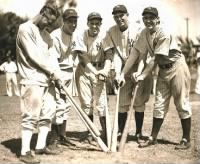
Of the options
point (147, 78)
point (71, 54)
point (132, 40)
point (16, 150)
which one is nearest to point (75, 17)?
point (71, 54)

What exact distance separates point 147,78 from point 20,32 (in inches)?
93.6

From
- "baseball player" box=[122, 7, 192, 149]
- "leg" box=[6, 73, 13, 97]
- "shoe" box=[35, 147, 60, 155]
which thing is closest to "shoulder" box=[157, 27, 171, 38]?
"baseball player" box=[122, 7, 192, 149]

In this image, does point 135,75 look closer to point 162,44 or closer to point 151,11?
point 162,44

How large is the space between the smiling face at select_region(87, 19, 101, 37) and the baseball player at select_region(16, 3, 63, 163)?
3.48ft

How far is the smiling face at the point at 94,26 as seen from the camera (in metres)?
6.81

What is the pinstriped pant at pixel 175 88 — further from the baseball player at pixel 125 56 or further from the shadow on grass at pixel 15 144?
the shadow on grass at pixel 15 144

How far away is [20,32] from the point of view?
18.8 feet

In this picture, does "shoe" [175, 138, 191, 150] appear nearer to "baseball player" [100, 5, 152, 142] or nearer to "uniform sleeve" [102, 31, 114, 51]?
"baseball player" [100, 5, 152, 142]

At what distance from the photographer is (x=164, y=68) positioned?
6.55 m

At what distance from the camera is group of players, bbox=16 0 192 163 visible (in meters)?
5.77

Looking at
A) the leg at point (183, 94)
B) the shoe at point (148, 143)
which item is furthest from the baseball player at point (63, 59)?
the leg at point (183, 94)

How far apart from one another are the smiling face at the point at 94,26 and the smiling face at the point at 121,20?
0.97 ft

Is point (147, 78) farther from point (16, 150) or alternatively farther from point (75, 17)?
point (16, 150)

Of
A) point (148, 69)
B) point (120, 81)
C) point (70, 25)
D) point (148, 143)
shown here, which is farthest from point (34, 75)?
point (148, 143)
